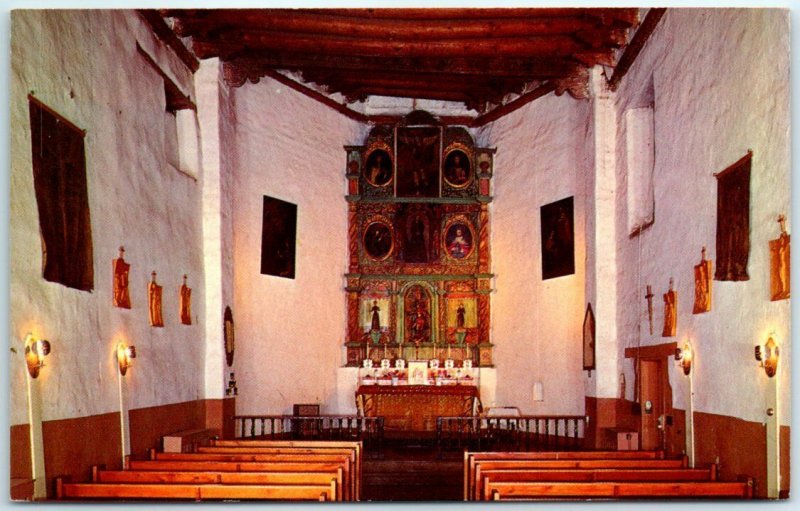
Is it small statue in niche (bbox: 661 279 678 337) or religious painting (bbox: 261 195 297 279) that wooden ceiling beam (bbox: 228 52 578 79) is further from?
small statue in niche (bbox: 661 279 678 337)

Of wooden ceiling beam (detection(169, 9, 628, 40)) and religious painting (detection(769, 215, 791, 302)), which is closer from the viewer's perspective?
religious painting (detection(769, 215, 791, 302))

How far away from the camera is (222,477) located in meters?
7.32

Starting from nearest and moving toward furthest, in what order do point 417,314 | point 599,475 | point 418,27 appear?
point 599,475 → point 418,27 → point 417,314

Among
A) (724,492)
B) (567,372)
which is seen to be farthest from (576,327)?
(724,492)

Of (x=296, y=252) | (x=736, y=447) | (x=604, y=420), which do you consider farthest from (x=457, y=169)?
(x=736, y=447)

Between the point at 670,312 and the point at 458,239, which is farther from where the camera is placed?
the point at 458,239

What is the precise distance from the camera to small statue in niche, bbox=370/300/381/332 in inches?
579

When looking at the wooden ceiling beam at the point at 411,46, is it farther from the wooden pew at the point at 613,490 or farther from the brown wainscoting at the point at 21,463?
the wooden pew at the point at 613,490

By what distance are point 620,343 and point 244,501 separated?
586 cm

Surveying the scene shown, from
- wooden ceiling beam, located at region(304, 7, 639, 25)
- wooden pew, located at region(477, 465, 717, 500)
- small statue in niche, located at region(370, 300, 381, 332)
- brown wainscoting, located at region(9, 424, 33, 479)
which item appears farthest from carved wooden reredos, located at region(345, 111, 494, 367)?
brown wainscoting, located at region(9, 424, 33, 479)

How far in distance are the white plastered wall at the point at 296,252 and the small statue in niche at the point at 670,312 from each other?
536cm

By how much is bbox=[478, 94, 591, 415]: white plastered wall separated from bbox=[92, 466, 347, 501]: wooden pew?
600 centimetres

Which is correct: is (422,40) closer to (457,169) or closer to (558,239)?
(558,239)

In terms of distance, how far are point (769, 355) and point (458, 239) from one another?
8.77 m
